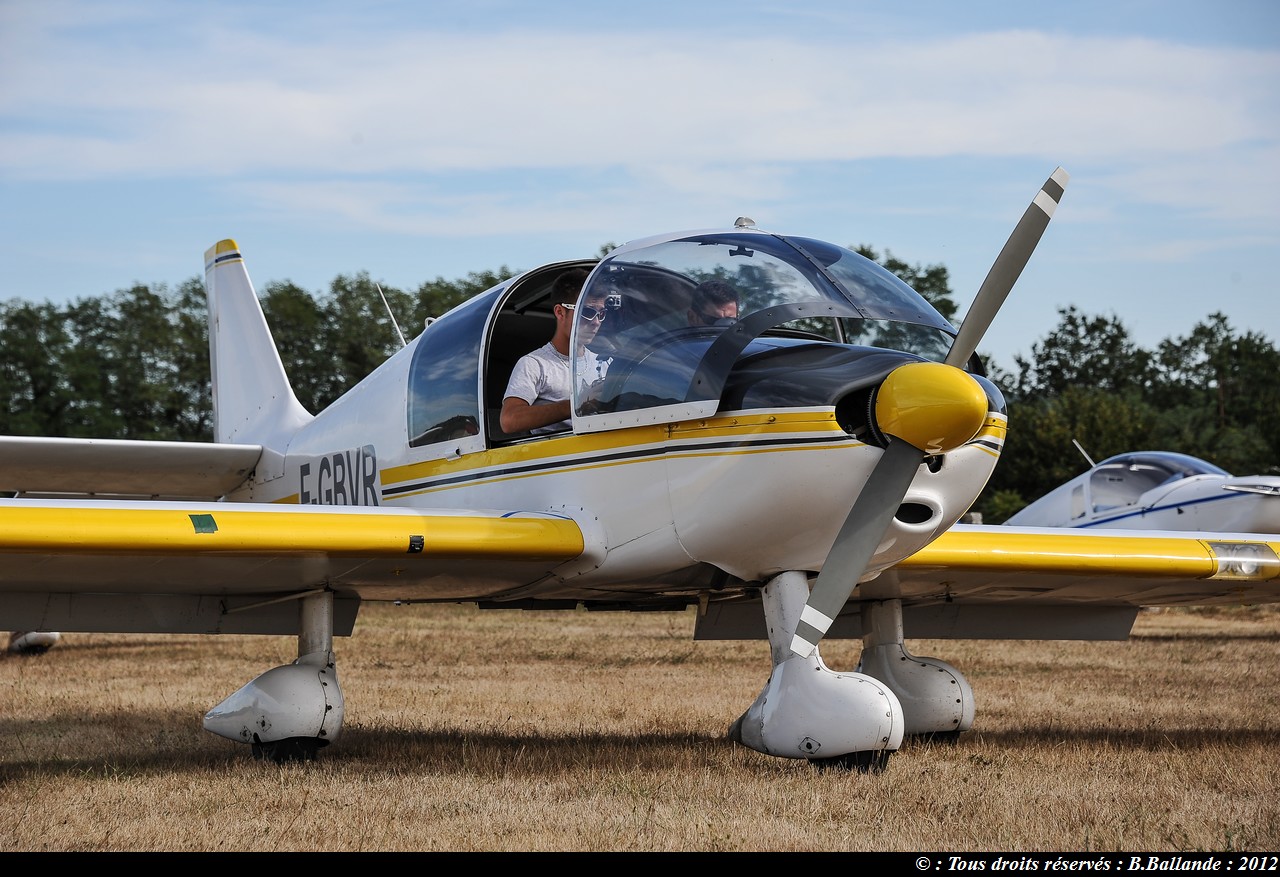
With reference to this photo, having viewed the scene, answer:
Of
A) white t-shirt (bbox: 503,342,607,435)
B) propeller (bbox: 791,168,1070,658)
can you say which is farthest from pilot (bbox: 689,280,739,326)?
white t-shirt (bbox: 503,342,607,435)

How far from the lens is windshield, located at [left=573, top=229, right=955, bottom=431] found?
578 cm

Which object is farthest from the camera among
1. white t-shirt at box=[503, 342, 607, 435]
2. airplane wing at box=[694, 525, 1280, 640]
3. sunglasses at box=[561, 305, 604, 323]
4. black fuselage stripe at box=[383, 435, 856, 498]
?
airplane wing at box=[694, 525, 1280, 640]

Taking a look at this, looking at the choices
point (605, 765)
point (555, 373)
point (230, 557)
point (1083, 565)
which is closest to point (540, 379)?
point (555, 373)

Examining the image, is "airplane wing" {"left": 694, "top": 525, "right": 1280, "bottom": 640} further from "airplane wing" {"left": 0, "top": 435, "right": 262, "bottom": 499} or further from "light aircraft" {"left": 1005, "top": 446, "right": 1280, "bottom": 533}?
"light aircraft" {"left": 1005, "top": 446, "right": 1280, "bottom": 533}

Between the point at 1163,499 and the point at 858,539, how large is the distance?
42.8ft

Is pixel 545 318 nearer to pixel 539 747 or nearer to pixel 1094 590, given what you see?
pixel 539 747

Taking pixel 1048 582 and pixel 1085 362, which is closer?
pixel 1048 582

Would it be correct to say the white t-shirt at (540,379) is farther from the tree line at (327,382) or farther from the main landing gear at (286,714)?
the tree line at (327,382)

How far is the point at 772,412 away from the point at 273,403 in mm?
5879

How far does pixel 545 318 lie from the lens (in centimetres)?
781

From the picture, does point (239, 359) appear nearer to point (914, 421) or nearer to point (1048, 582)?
point (1048, 582)

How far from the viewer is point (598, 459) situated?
627 cm

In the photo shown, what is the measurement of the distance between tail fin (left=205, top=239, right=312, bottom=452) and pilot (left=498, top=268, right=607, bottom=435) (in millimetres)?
3603

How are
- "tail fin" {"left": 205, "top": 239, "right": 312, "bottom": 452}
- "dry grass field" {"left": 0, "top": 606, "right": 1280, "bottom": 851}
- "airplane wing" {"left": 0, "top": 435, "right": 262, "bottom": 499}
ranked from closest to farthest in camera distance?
"dry grass field" {"left": 0, "top": 606, "right": 1280, "bottom": 851}, "airplane wing" {"left": 0, "top": 435, "right": 262, "bottom": 499}, "tail fin" {"left": 205, "top": 239, "right": 312, "bottom": 452}
